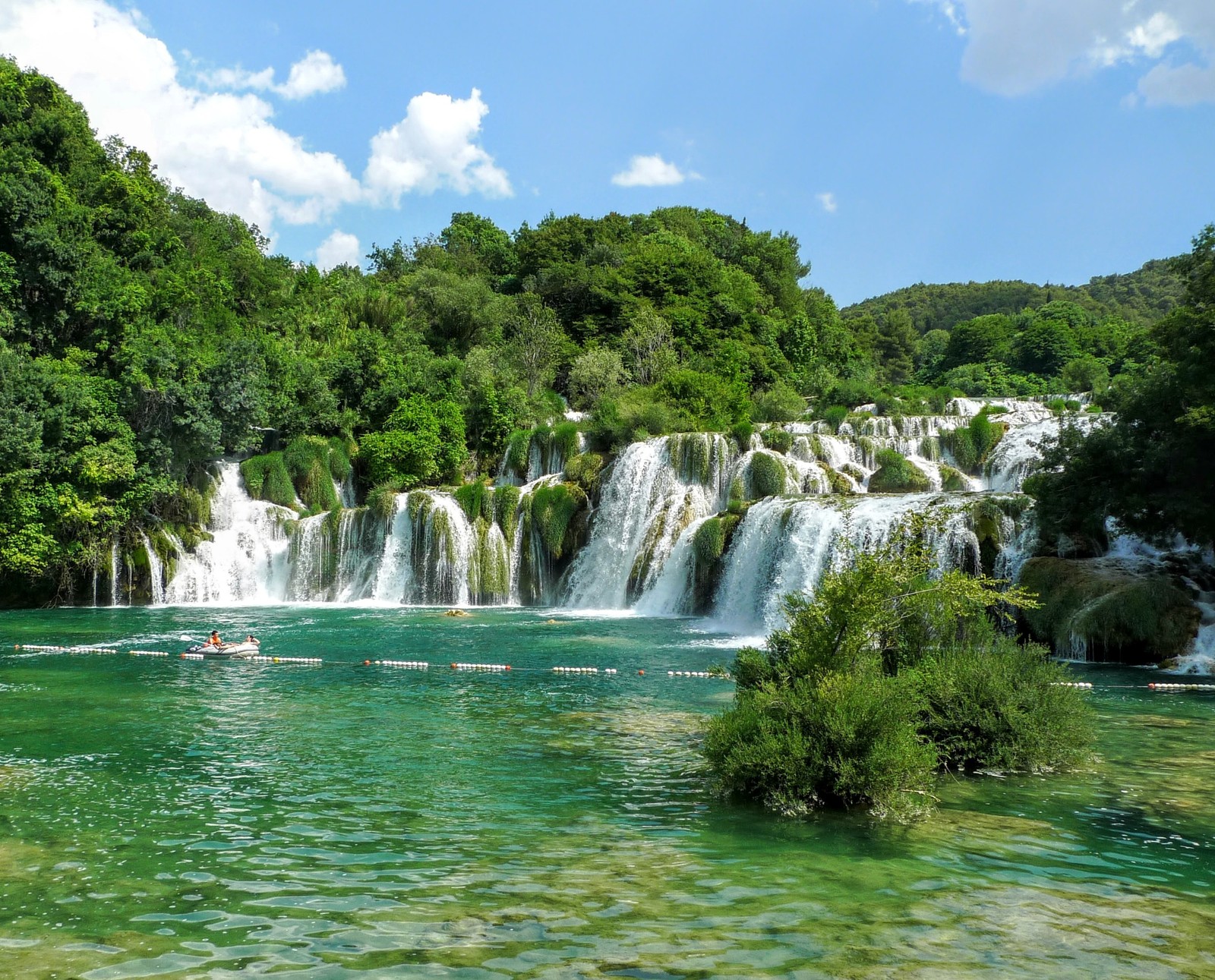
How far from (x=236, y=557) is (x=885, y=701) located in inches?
1207

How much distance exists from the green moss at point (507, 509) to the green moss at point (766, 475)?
8350mm

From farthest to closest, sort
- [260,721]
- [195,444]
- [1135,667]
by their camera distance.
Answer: [195,444] < [1135,667] < [260,721]

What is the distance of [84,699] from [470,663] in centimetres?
700

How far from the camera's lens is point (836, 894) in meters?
7.29

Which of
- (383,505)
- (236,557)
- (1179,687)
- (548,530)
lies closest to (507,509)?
(548,530)

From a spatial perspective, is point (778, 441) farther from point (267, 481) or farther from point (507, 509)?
point (267, 481)

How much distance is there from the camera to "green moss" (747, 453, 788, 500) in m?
32.1

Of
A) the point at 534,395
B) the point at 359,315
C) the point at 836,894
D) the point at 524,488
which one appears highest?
the point at 359,315

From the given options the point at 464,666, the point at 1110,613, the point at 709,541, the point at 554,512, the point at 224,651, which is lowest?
the point at 464,666

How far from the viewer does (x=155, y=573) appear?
33562 millimetres

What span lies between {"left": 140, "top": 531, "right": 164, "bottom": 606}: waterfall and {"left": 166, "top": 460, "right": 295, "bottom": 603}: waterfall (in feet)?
0.91

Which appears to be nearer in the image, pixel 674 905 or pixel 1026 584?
pixel 674 905

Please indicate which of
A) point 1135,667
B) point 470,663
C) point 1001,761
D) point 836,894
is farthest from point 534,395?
point 836,894

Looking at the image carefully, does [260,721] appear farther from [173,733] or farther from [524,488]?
[524,488]
